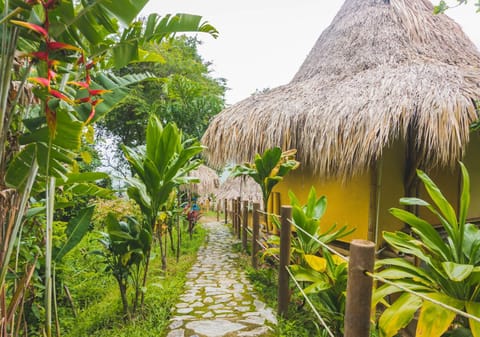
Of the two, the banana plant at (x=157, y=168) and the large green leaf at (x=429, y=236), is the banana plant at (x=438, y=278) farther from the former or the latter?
the banana plant at (x=157, y=168)

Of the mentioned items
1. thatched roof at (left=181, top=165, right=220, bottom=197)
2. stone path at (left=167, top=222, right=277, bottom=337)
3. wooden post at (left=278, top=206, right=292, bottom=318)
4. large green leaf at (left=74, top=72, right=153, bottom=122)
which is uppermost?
large green leaf at (left=74, top=72, right=153, bottom=122)

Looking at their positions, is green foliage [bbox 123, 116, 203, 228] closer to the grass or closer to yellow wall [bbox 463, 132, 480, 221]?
the grass

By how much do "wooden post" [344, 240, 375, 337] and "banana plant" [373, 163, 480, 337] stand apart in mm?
286

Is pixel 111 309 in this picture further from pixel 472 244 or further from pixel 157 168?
pixel 472 244

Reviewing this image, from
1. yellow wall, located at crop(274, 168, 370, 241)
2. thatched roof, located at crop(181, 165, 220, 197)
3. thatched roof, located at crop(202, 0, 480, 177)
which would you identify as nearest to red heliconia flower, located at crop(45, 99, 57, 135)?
thatched roof, located at crop(202, 0, 480, 177)

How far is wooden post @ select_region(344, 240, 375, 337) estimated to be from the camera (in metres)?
1.06

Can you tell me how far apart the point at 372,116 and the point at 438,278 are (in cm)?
217

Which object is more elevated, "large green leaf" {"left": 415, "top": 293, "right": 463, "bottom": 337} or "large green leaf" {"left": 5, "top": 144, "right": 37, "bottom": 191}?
"large green leaf" {"left": 5, "top": 144, "right": 37, "bottom": 191}

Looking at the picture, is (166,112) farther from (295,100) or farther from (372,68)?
(372,68)

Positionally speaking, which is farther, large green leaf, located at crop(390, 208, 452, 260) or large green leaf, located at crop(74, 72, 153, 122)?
large green leaf, located at crop(74, 72, 153, 122)

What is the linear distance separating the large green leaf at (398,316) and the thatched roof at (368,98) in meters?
2.02

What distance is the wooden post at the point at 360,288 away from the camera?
1062 millimetres

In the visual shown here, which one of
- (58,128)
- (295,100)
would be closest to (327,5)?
(295,100)

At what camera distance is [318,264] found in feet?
6.72
